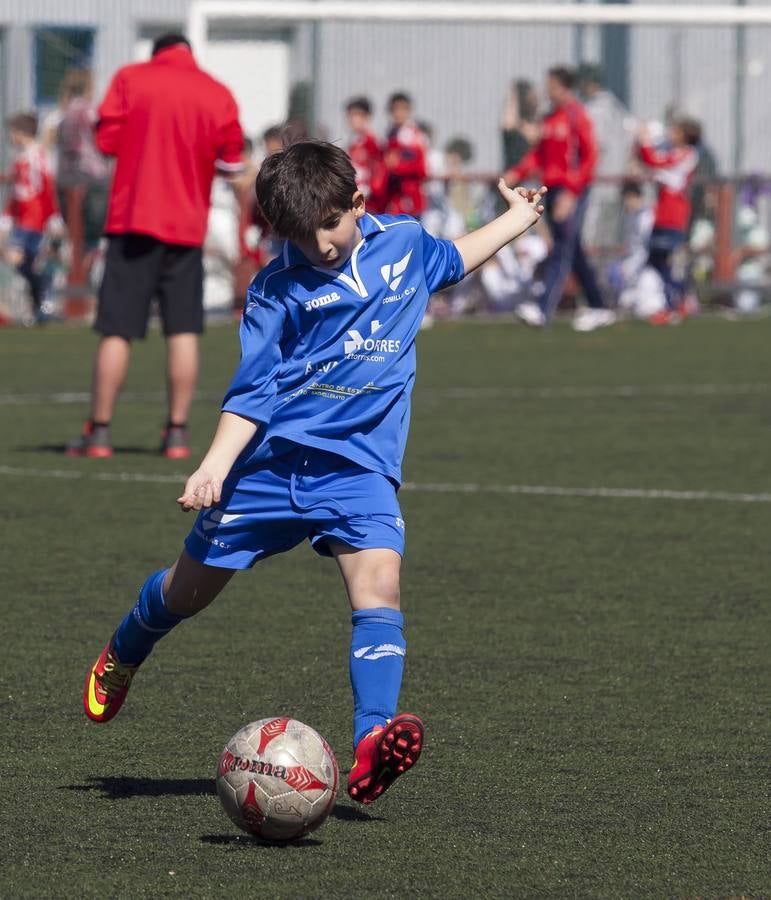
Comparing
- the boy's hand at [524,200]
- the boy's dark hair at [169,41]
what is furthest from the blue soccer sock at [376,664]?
the boy's dark hair at [169,41]

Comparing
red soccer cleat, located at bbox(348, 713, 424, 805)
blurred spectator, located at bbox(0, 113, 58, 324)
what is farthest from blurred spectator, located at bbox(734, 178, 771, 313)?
red soccer cleat, located at bbox(348, 713, 424, 805)

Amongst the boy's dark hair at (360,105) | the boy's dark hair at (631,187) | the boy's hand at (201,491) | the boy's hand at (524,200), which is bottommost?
the boy's hand at (201,491)

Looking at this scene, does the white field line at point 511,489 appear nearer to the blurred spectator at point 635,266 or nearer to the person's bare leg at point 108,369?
the person's bare leg at point 108,369

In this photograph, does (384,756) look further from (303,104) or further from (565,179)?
(303,104)

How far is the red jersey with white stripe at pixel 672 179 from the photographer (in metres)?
19.2

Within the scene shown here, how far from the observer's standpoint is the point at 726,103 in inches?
894

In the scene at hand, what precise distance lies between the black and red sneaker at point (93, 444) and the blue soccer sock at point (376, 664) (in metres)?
5.55

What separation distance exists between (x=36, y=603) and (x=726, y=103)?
17.7 metres

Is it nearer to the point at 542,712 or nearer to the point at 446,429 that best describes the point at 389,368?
the point at 542,712

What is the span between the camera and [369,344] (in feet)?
14.3

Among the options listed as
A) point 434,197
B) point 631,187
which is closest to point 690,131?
point 631,187

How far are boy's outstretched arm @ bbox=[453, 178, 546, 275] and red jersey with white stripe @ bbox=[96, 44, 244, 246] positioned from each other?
466 cm

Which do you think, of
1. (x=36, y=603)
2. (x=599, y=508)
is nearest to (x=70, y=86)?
(x=599, y=508)

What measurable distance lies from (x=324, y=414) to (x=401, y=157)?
1398 cm
